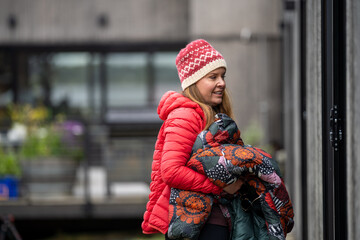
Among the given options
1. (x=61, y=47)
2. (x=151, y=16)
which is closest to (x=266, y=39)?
(x=151, y=16)

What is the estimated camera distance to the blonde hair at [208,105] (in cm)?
330

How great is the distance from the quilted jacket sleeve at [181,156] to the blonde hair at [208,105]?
88mm

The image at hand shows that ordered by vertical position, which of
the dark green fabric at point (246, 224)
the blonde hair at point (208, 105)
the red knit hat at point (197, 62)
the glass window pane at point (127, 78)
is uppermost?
the red knit hat at point (197, 62)

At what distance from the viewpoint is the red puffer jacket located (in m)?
3.14

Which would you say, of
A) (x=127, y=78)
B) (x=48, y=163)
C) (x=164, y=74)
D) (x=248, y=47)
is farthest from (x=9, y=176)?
(x=164, y=74)

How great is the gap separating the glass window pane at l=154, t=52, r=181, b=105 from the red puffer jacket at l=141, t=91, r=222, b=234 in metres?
13.5

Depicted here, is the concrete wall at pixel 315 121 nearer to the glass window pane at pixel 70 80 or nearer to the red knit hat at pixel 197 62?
the red knit hat at pixel 197 62

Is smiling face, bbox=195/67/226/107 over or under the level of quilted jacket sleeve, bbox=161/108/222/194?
over

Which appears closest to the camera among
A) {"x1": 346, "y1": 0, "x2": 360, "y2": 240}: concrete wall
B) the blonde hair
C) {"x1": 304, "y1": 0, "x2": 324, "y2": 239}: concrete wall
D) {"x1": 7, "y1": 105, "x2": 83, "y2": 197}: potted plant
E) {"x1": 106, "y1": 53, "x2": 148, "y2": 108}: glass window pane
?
{"x1": 346, "y1": 0, "x2": 360, "y2": 240}: concrete wall

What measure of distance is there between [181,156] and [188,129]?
0.14 metres

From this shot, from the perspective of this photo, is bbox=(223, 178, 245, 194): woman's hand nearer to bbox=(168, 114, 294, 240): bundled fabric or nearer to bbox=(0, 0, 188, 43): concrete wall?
bbox=(168, 114, 294, 240): bundled fabric

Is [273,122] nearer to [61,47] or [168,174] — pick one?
[61,47]

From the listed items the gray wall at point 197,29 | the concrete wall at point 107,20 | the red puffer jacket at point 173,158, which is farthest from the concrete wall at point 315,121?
the concrete wall at point 107,20

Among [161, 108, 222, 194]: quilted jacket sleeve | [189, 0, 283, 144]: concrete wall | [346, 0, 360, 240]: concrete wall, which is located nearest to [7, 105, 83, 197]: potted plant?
[189, 0, 283, 144]: concrete wall
